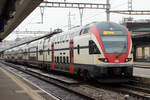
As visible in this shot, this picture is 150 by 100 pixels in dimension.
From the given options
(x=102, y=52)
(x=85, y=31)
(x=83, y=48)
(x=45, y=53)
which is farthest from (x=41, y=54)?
(x=102, y=52)

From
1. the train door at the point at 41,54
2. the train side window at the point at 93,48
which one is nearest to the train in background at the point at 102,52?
the train side window at the point at 93,48

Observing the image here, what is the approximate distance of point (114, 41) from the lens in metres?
13.0

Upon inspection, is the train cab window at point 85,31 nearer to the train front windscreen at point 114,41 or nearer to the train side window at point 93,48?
the train side window at point 93,48

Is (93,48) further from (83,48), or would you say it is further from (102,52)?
(83,48)

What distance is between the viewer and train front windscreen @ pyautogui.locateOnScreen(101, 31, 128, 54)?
501 inches

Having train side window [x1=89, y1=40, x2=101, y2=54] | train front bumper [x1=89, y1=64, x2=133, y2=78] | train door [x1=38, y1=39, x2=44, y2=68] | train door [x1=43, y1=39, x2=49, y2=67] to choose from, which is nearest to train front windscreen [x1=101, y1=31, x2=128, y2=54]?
train side window [x1=89, y1=40, x2=101, y2=54]

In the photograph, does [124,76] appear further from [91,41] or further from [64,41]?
[64,41]

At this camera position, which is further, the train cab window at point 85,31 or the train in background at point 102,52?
the train cab window at point 85,31

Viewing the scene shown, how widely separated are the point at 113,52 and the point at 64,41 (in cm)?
534

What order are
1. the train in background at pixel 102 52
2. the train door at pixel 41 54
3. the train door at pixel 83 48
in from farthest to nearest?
the train door at pixel 41 54, the train door at pixel 83 48, the train in background at pixel 102 52

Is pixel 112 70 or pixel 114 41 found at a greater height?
pixel 114 41

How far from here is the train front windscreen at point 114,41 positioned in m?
12.7

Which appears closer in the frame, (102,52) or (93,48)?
(102,52)

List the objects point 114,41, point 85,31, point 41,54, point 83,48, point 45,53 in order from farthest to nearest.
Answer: point 41,54, point 45,53, point 85,31, point 83,48, point 114,41
